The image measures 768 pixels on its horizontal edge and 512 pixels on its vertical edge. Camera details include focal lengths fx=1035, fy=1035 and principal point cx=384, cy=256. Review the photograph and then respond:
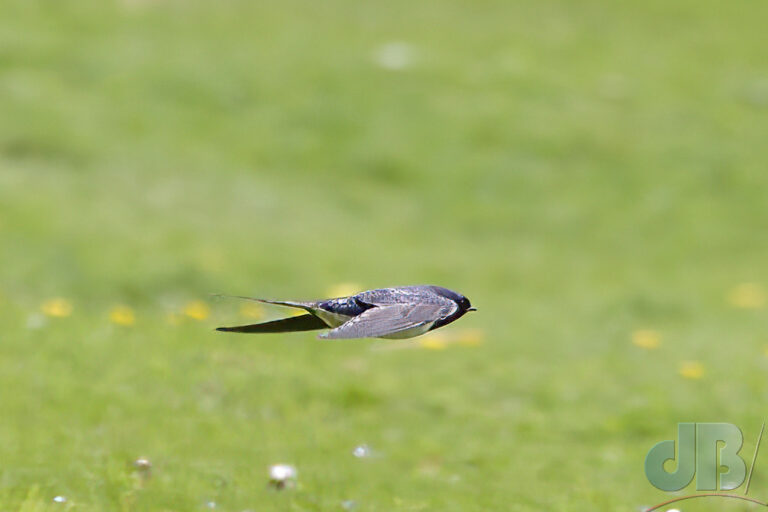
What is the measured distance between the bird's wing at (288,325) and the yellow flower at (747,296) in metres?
12.7

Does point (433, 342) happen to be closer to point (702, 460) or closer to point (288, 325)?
point (702, 460)

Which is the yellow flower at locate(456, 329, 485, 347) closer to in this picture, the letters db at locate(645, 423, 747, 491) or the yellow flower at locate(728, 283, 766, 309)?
the letters db at locate(645, 423, 747, 491)

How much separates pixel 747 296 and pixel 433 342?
20.4 ft

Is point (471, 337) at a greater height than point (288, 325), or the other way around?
point (471, 337)

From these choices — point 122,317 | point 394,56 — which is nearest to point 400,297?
point 122,317

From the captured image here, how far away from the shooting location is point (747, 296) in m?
16.0

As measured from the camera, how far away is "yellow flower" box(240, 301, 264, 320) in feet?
40.0

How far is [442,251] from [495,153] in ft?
13.0

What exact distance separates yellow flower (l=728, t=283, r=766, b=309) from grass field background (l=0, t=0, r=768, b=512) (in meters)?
0.09

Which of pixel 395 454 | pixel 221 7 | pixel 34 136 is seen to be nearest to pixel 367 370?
pixel 395 454

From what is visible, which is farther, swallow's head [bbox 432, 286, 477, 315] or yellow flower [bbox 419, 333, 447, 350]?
yellow flower [bbox 419, 333, 447, 350]

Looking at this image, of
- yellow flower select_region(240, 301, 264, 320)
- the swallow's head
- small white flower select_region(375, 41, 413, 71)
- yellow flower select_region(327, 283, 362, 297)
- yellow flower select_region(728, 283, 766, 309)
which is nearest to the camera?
the swallow's head

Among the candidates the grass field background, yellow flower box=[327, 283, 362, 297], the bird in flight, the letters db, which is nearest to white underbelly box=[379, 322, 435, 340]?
the bird in flight

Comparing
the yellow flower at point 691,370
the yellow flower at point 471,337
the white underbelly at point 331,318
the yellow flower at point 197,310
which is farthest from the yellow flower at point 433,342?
Answer: the white underbelly at point 331,318
